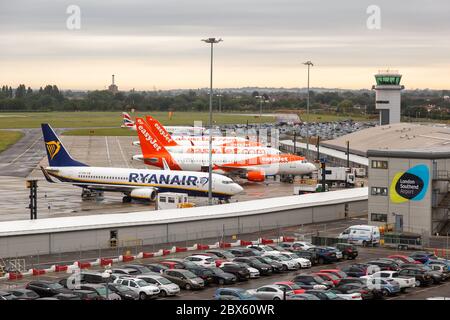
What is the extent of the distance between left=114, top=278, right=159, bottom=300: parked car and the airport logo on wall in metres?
30.5

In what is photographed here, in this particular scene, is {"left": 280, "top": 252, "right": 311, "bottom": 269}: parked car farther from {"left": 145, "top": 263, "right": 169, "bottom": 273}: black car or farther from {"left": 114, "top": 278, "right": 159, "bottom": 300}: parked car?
{"left": 114, "top": 278, "right": 159, "bottom": 300}: parked car

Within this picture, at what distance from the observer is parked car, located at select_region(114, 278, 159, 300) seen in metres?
42.8

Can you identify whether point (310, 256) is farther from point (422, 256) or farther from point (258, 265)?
point (422, 256)

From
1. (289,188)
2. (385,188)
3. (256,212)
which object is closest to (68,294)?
(256,212)

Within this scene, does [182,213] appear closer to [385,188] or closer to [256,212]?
[256,212]

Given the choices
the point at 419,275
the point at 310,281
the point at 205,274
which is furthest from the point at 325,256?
the point at 205,274

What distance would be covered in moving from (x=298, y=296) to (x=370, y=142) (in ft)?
385

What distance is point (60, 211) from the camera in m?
80.8

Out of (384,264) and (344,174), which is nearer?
(384,264)

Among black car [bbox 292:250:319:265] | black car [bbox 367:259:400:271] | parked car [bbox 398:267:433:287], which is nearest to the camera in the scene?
parked car [bbox 398:267:433:287]

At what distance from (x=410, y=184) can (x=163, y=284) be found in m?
30.1

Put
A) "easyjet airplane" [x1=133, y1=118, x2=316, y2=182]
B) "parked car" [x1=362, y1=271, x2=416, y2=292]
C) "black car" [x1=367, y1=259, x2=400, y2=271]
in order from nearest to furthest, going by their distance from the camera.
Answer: "parked car" [x1=362, y1=271, x2=416, y2=292] → "black car" [x1=367, y1=259, x2=400, y2=271] → "easyjet airplane" [x1=133, y1=118, x2=316, y2=182]

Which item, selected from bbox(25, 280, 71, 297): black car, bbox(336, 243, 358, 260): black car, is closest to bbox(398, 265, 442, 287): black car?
bbox(336, 243, 358, 260): black car
